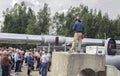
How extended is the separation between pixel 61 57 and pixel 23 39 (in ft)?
105

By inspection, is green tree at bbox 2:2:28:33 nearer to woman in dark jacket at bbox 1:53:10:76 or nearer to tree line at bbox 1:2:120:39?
tree line at bbox 1:2:120:39

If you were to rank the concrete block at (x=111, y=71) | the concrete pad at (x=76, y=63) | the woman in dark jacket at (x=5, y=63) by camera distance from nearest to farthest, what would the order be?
the concrete pad at (x=76, y=63) < the concrete block at (x=111, y=71) < the woman in dark jacket at (x=5, y=63)

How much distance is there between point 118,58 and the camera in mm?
18844

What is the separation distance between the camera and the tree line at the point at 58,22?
6604 centimetres

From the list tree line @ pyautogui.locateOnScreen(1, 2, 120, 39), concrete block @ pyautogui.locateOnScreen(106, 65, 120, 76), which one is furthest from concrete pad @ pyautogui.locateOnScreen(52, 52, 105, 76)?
tree line @ pyautogui.locateOnScreen(1, 2, 120, 39)

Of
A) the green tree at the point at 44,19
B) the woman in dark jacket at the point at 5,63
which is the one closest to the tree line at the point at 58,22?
the green tree at the point at 44,19

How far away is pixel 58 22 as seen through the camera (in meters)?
69.0

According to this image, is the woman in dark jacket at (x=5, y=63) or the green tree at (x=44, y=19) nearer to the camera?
the woman in dark jacket at (x=5, y=63)

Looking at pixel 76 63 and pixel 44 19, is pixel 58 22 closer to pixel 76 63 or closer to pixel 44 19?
pixel 44 19

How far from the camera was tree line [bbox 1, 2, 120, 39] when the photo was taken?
66037 millimetres

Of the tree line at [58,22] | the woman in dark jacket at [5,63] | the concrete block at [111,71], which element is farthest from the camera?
Result: the tree line at [58,22]

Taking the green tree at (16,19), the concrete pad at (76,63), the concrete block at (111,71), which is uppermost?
the green tree at (16,19)

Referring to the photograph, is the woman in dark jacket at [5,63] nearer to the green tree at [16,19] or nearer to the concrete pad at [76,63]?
the concrete pad at [76,63]

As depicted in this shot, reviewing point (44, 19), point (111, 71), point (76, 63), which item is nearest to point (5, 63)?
point (76, 63)
